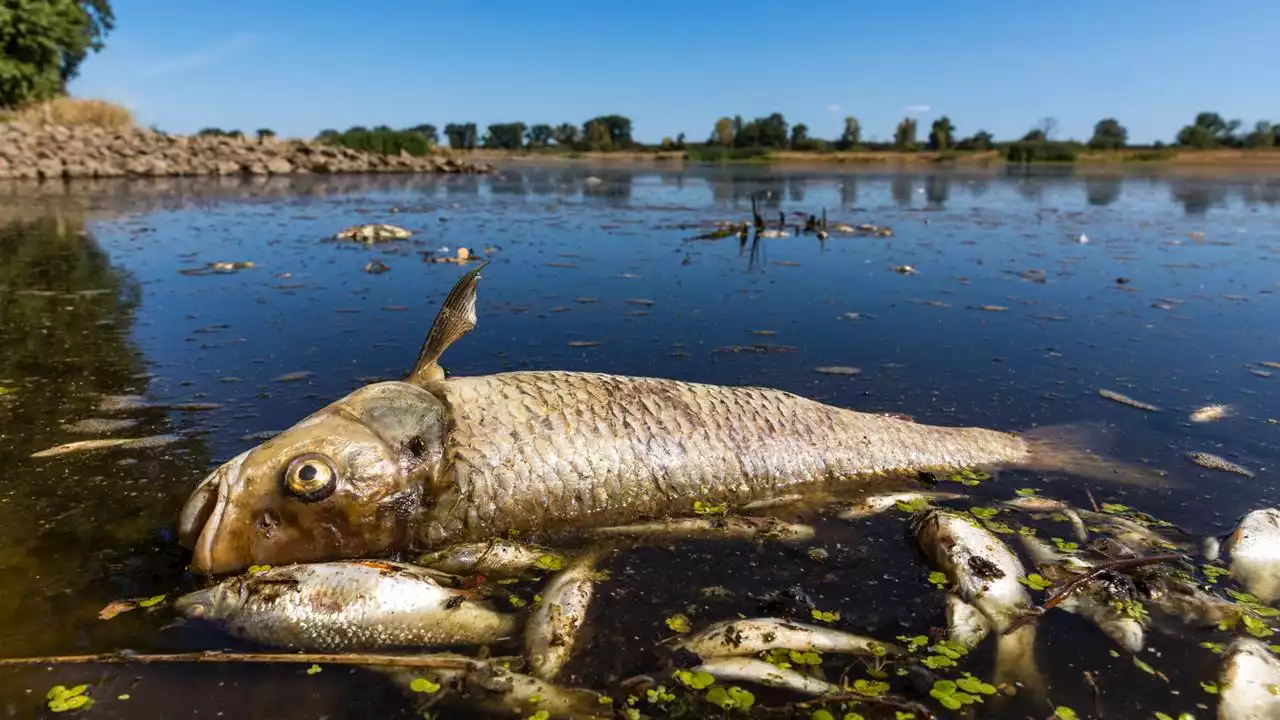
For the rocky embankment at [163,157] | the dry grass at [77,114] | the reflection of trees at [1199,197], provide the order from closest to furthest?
the reflection of trees at [1199,197] < the rocky embankment at [163,157] < the dry grass at [77,114]

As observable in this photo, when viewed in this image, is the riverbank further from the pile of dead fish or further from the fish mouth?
the fish mouth

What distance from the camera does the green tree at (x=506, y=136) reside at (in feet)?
449

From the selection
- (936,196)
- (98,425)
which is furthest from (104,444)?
(936,196)

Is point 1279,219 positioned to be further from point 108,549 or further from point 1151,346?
point 108,549

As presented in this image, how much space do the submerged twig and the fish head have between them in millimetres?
2915

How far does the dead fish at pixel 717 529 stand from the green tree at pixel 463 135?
133589 mm

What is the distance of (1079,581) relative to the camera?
3.39m

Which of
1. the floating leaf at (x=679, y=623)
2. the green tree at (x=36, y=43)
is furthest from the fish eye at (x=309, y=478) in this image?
the green tree at (x=36, y=43)

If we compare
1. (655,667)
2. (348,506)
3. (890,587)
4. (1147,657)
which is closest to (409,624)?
(348,506)

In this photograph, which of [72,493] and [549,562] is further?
[72,493]

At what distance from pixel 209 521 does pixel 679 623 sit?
230 centimetres

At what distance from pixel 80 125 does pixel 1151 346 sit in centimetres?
4865

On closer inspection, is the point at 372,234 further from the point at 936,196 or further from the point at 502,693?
the point at 936,196

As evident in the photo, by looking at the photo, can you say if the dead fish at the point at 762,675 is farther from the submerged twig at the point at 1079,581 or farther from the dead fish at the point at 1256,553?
the dead fish at the point at 1256,553
